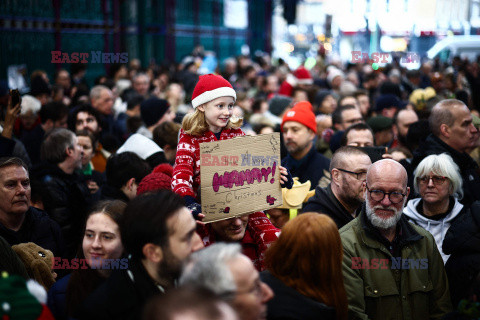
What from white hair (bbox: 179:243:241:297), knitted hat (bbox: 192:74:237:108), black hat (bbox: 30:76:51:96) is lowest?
white hair (bbox: 179:243:241:297)

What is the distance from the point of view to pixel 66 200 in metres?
5.20

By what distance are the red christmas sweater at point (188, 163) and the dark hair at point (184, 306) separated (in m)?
1.70

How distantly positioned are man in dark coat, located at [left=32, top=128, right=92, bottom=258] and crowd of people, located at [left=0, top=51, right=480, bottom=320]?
0.05 ft

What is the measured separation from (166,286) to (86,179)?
11.2ft

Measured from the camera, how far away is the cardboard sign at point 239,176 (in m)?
3.68

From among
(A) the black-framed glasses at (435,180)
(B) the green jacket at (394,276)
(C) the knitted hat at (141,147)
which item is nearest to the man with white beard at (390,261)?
(B) the green jacket at (394,276)

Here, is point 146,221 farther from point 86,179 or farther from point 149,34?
point 149,34

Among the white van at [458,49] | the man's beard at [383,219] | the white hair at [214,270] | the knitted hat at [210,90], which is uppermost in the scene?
the white van at [458,49]

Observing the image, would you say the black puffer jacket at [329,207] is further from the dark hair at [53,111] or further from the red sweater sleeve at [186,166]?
the dark hair at [53,111]

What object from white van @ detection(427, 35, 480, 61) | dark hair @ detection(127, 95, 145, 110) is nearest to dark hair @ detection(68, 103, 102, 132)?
dark hair @ detection(127, 95, 145, 110)

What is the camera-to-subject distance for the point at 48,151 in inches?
220

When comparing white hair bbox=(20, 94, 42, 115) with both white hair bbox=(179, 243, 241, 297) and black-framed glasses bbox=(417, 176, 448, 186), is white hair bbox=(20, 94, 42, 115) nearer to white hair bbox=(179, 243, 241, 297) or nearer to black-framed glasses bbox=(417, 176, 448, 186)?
black-framed glasses bbox=(417, 176, 448, 186)

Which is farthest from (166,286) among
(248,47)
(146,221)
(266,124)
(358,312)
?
(248,47)

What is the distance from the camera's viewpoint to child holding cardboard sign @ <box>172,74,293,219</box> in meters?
3.99
